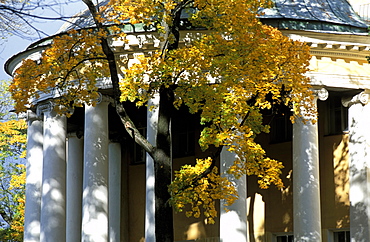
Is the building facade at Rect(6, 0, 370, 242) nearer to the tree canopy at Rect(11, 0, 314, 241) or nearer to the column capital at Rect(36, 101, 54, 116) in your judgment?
the column capital at Rect(36, 101, 54, 116)

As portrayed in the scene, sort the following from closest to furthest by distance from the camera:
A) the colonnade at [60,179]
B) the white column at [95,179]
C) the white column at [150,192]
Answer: the white column at [150,192], the white column at [95,179], the colonnade at [60,179]

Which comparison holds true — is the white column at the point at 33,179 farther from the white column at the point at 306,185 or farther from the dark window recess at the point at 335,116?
the dark window recess at the point at 335,116

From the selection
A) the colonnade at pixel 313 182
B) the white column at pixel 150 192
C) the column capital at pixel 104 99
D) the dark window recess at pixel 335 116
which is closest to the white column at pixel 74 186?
the column capital at pixel 104 99

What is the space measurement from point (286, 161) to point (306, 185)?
706 centimetres

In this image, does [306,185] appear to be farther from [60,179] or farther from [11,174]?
[11,174]

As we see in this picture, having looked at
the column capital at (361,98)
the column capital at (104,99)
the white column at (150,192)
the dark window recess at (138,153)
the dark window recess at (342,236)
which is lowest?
the dark window recess at (342,236)

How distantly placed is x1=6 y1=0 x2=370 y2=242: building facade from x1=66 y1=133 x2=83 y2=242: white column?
0.06 meters

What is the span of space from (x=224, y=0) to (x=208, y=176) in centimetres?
539

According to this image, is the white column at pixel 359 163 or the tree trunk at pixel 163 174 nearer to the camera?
the tree trunk at pixel 163 174

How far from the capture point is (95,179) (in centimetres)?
3531

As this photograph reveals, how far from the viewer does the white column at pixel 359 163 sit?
34.6 meters

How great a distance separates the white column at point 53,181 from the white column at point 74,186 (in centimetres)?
449

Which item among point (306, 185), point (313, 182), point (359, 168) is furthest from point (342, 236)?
point (306, 185)

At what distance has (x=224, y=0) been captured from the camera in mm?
25594
